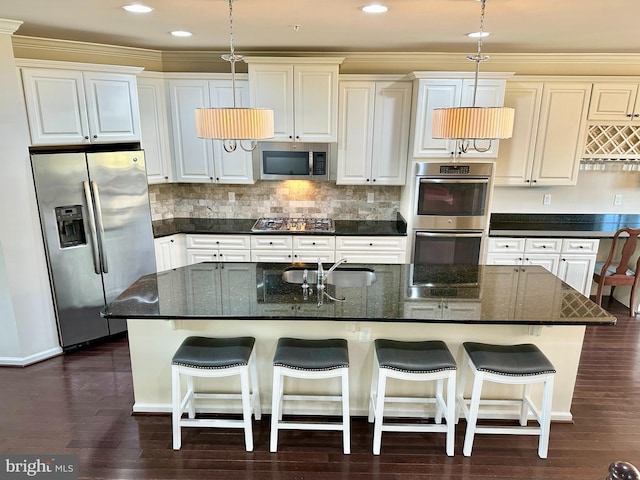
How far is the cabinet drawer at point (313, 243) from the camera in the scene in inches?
170

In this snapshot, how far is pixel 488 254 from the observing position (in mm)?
4297

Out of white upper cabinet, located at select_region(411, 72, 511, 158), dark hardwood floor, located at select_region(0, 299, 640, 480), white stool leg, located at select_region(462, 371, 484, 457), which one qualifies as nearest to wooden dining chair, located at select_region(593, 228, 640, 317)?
dark hardwood floor, located at select_region(0, 299, 640, 480)

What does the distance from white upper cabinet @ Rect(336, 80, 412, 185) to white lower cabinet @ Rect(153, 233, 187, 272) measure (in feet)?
5.90

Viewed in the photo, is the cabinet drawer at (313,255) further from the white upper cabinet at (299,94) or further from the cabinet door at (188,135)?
the cabinet door at (188,135)

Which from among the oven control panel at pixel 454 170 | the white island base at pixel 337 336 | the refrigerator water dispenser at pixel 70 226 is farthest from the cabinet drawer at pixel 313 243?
the refrigerator water dispenser at pixel 70 226

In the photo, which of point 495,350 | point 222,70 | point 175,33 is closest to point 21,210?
point 175,33

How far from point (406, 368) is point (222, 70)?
3606 millimetres

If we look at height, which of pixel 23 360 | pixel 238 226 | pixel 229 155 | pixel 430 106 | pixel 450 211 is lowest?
pixel 23 360

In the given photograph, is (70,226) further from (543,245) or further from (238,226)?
(543,245)

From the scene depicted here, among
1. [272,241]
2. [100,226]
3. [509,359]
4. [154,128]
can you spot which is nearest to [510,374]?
[509,359]

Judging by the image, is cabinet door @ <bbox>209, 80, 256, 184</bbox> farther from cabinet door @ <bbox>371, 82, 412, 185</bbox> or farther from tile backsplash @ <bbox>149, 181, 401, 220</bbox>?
cabinet door @ <bbox>371, 82, 412, 185</bbox>

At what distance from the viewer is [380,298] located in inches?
101

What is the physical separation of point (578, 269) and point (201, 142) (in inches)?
163

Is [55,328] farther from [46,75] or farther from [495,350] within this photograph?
[495,350]
